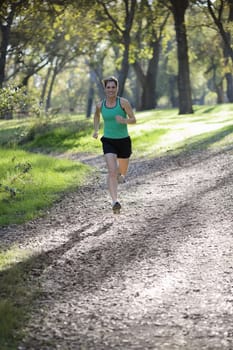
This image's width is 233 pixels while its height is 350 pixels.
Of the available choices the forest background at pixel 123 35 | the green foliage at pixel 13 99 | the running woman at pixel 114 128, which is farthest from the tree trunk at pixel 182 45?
the running woman at pixel 114 128

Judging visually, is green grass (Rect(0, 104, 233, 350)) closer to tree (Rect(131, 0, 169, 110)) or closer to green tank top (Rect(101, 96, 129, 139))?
green tank top (Rect(101, 96, 129, 139))

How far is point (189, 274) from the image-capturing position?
5598 mm

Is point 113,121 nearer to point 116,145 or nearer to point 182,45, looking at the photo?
point 116,145

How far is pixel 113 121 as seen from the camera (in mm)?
8188

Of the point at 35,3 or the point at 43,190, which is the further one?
the point at 35,3

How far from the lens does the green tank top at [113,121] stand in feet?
26.5

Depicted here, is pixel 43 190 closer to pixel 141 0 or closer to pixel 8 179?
pixel 8 179

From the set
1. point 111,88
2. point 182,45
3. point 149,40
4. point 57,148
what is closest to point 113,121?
point 111,88

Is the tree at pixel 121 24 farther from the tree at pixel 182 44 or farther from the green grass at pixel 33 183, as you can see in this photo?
the green grass at pixel 33 183

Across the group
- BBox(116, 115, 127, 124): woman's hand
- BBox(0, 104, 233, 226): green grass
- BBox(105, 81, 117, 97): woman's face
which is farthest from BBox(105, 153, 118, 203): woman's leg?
BBox(0, 104, 233, 226): green grass

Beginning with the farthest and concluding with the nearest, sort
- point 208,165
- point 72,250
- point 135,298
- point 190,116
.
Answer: point 190,116 → point 208,165 → point 72,250 → point 135,298

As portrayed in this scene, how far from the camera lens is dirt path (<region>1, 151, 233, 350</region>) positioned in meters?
4.27

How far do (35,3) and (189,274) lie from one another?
72.8 ft

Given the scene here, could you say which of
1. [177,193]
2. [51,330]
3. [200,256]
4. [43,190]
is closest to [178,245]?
[200,256]
